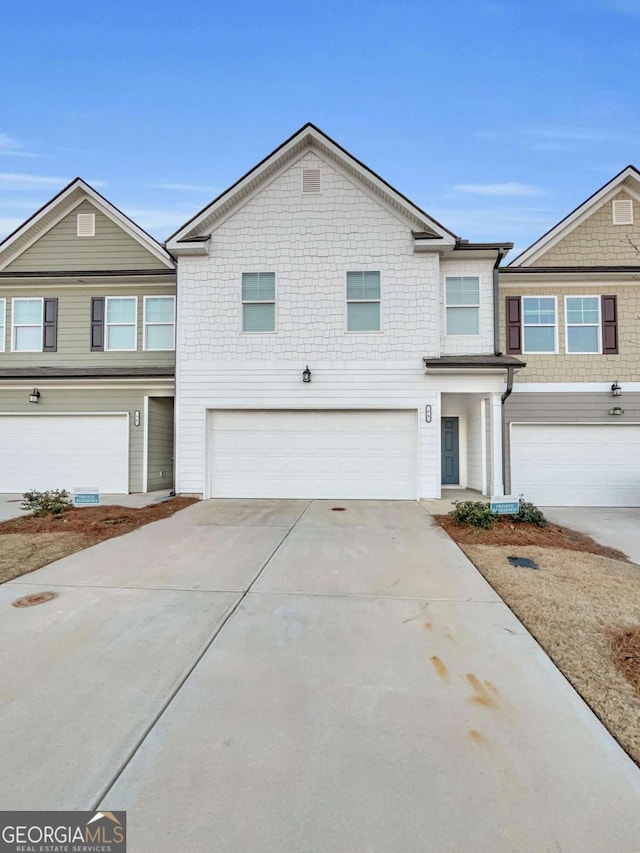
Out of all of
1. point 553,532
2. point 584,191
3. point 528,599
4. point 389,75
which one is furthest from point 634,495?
point 389,75

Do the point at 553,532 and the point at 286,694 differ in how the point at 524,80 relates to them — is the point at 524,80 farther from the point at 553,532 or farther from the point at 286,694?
the point at 286,694

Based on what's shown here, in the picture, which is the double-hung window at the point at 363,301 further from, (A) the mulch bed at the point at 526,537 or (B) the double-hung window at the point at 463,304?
(A) the mulch bed at the point at 526,537

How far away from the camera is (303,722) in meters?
2.43

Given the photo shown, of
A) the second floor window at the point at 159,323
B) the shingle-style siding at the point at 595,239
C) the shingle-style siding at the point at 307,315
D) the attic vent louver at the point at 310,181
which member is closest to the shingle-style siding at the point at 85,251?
the second floor window at the point at 159,323

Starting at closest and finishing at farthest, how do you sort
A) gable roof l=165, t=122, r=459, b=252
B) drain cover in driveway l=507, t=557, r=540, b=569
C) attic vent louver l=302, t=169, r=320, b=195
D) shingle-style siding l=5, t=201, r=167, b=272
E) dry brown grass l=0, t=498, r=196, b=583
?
1. drain cover in driveway l=507, t=557, r=540, b=569
2. dry brown grass l=0, t=498, r=196, b=583
3. gable roof l=165, t=122, r=459, b=252
4. attic vent louver l=302, t=169, r=320, b=195
5. shingle-style siding l=5, t=201, r=167, b=272

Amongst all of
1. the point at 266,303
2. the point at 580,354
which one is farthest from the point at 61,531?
the point at 580,354

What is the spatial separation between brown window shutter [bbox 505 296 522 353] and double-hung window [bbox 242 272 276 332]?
6067 mm

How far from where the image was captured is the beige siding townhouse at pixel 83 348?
11609mm

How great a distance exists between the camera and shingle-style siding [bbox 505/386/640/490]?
Result: 35.8 ft

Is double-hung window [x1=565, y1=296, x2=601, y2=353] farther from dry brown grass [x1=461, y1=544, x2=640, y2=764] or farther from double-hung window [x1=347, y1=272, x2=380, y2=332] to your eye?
dry brown grass [x1=461, y1=544, x2=640, y2=764]

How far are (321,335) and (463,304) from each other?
12.0 feet

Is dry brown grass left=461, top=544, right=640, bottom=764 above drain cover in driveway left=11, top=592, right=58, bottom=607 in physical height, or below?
below

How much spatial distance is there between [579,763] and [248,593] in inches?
118

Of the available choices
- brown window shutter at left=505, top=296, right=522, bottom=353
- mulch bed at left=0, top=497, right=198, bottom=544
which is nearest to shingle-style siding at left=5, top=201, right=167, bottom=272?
mulch bed at left=0, top=497, right=198, bottom=544
